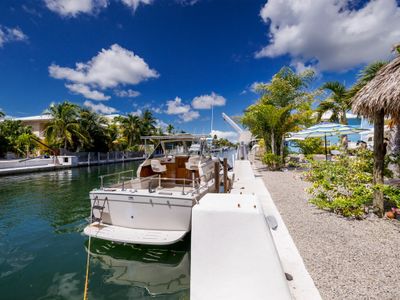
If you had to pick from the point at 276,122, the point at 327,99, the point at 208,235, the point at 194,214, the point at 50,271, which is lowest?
the point at 50,271

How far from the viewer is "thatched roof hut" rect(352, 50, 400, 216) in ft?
15.2

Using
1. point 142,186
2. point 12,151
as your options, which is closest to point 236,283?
point 142,186

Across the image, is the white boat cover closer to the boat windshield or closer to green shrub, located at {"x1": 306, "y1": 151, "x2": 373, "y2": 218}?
green shrub, located at {"x1": 306, "y1": 151, "x2": 373, "y2": 218}

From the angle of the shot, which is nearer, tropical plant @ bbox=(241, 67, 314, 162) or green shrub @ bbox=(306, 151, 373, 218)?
green shrub @ bbox=(306, 151, 373, 218)

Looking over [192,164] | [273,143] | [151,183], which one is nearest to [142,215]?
[151,183]

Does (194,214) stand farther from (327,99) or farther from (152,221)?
(327,99)

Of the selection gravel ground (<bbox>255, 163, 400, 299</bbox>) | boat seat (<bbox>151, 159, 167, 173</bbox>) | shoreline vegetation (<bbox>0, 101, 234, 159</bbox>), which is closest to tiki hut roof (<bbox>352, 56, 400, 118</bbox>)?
gravel ground (<bbox>255, 163, 400, 299</bbox>)

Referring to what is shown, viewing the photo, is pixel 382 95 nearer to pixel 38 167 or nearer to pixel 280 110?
pixel 280 110

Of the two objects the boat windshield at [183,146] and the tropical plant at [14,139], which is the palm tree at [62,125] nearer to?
the tropical plant at [14,139]

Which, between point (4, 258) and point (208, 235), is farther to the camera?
point (4, 258)

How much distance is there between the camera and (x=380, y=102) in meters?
4.79

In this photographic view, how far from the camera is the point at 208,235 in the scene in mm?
2756

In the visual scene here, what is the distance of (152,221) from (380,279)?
4.31 m

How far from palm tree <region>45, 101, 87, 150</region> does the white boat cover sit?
27294mm
